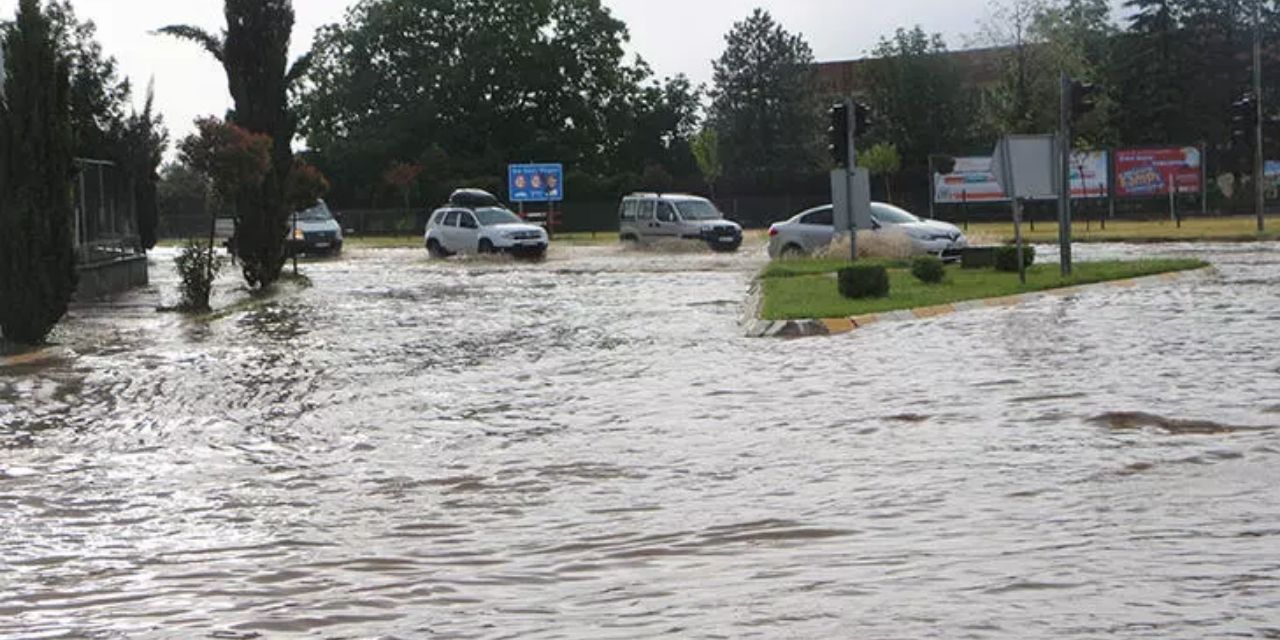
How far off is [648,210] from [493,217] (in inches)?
173

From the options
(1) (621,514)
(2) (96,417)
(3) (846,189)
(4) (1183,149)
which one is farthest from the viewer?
(4) (1183,149)

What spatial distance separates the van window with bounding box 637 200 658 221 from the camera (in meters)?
47.6

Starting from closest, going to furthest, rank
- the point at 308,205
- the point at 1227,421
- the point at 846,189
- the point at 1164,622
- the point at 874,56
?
the point at 1164,622 → the point at 1227,421 → the point at 846,189 → the point at 308,205 → the point at 874,56

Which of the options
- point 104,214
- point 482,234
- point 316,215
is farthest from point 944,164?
point 104,214

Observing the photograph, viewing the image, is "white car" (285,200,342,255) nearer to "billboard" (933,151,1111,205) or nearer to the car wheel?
the car wheel

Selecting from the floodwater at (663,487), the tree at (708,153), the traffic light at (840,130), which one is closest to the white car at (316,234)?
the traffic light at (840,130)

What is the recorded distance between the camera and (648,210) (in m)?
48.0

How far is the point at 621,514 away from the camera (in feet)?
26.5

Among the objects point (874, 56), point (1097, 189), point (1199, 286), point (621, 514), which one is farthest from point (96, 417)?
point (874, 56)

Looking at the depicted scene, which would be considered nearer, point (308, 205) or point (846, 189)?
point (846, 189)

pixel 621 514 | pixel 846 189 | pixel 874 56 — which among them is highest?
pixel 874 56

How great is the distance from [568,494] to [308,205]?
31.1 metres

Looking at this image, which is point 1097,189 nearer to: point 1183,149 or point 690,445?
point 1183,149

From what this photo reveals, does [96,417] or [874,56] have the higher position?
[874,56]
